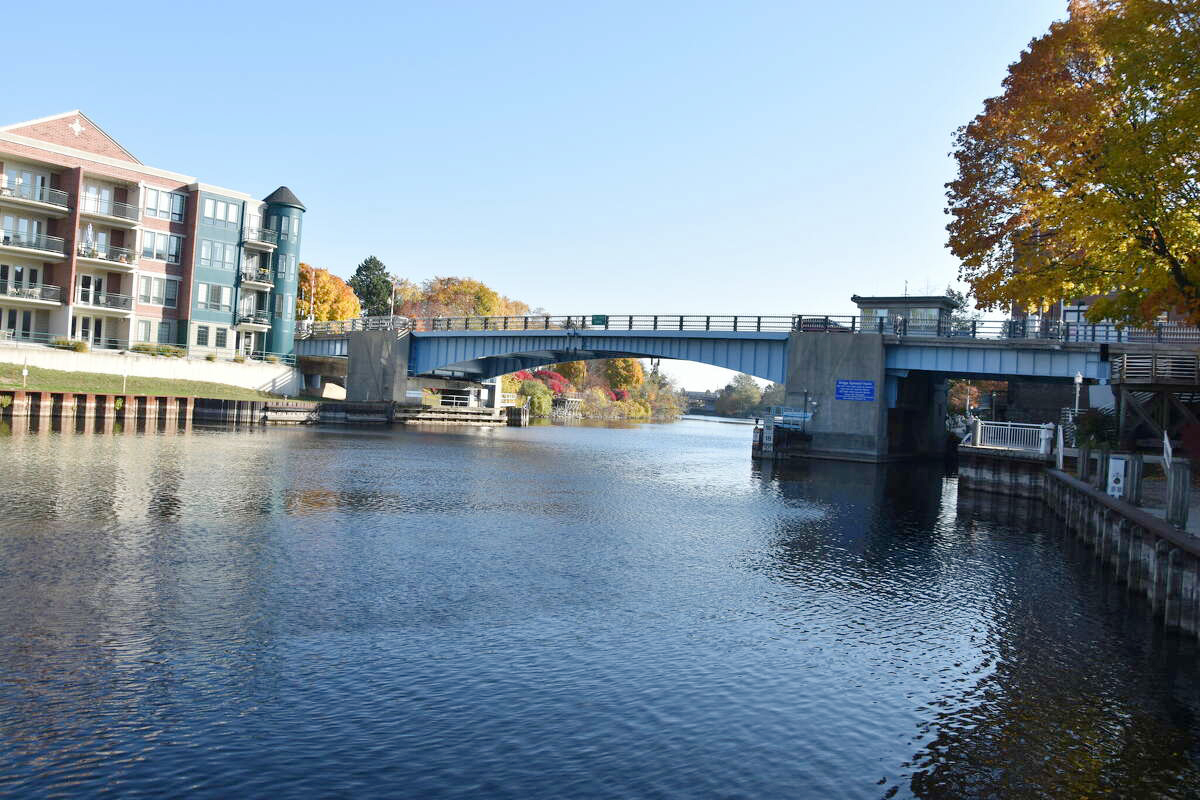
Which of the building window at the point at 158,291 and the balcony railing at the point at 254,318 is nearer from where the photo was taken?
the building window at the point at 158,291

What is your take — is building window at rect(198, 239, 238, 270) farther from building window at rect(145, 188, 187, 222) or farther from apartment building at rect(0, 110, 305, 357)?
building window at rect(145, 188, 187, 222)

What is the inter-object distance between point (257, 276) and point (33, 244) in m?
18.5

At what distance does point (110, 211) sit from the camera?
225 ft

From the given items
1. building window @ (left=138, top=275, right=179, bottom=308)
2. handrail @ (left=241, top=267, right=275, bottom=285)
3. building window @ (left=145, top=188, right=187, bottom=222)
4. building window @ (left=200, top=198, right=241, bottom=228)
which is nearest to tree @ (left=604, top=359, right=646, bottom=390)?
handrail @ (left=241, top=267, right=275, bottom=285)

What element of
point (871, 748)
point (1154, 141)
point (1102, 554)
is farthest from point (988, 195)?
point (871, 748)

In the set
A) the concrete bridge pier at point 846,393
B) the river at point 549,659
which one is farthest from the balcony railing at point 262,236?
the river at point 549,659

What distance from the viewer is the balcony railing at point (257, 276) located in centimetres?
7806

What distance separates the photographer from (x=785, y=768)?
9.23 metres

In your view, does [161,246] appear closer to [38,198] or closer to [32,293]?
[38,198]

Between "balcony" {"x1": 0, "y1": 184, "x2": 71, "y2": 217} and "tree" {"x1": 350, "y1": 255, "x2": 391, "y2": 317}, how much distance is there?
208 feet

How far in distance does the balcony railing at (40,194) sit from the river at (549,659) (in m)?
48.7

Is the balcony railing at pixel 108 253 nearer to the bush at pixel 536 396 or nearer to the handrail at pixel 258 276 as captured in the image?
the handrail at pixel 258 276

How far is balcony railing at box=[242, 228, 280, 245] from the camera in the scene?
7829 centimetres

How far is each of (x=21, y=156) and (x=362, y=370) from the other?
94.8ft
